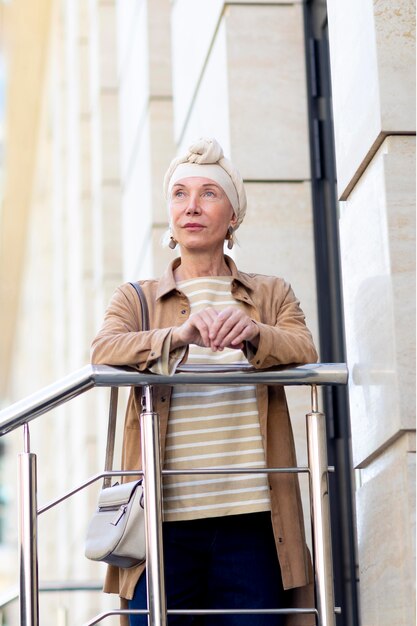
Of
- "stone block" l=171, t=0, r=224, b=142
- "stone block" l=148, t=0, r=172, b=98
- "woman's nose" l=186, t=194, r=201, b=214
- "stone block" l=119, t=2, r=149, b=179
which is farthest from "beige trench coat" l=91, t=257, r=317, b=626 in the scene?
"stone block" l=119, t=2, r=149, b=179

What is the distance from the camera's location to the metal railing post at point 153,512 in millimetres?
3807

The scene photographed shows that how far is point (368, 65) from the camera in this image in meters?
4.20

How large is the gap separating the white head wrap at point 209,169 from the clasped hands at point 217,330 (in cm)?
56

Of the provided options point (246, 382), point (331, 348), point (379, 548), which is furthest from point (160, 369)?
point (331, 348)

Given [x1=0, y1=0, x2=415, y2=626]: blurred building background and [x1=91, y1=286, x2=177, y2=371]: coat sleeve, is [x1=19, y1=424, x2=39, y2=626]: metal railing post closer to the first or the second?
[x1=91, y1=286, x2=177, y2=371]: coat sleeve

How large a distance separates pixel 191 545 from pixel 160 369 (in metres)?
0.56

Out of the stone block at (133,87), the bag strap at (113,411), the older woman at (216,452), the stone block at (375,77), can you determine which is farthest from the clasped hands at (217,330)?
the stone block at (133,87)

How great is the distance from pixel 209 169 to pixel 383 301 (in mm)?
704

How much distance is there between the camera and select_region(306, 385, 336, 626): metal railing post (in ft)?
12.8

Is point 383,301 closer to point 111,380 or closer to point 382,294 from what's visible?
point 382,294

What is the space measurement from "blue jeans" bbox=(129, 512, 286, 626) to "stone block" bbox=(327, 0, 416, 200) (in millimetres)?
1184

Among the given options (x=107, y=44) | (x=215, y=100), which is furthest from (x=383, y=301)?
(x=107, y=44)

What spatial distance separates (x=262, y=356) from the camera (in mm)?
3922

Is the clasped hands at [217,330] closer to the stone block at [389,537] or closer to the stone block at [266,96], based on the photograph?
the stone block at [389,537]
